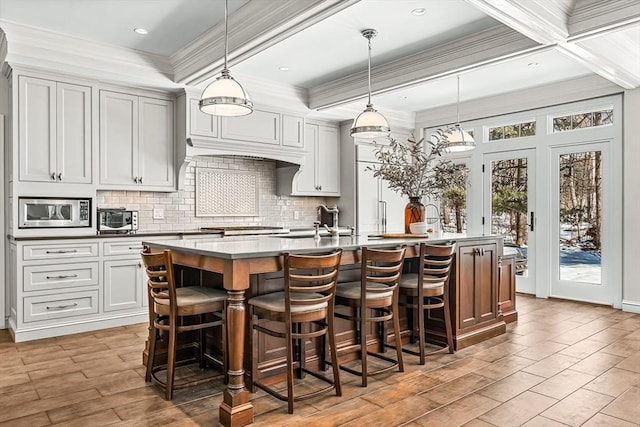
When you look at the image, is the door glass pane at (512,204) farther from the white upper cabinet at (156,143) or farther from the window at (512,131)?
the white upper cabinet at (156,143)

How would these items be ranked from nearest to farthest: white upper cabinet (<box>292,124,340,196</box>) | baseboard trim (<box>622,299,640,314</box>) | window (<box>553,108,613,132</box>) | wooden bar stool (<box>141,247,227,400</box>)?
wooden bar stool (<box>141,247,227,400</box>) → baseboard trim (<box>622,299,640,314</box>) → window (<box>553,108,613,132</box>) → white upper cabinet (<box>292,124,340,196</box>)

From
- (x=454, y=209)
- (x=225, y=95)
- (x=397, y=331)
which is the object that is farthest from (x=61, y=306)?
(x=454, y=209)

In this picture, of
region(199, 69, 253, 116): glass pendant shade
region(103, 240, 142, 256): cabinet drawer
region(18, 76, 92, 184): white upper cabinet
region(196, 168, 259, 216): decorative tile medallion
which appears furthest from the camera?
region(196, 168, 259, 216): decorative tile medallion

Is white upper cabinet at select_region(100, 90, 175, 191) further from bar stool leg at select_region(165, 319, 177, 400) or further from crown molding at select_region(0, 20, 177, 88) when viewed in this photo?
bar stool leg at select_region(165, 319, 177, 400)

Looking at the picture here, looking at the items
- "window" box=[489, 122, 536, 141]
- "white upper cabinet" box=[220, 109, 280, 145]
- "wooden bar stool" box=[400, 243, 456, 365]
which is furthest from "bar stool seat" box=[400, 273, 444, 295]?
"window" box=[489, 122, 536, 141]

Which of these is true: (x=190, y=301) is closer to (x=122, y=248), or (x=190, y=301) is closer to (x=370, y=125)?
(x=370, y=125)

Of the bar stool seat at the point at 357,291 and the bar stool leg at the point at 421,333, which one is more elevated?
the bar stool seat at the point at 357,291

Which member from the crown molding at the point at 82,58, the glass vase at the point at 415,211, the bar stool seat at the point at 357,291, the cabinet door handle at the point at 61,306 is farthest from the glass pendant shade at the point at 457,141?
the cabinet door handle at the point at 61,306

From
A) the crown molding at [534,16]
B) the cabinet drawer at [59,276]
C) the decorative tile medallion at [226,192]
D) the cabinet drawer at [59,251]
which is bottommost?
the cabinet drawer at [59,276]

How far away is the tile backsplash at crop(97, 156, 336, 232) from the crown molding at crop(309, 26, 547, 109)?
52.5 inches

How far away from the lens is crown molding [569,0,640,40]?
3441 mm

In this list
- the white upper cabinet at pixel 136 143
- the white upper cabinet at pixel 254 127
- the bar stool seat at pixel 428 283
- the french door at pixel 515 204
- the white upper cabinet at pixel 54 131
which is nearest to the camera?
the bar stool seat at pixel 428 283

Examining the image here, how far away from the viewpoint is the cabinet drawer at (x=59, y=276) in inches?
169

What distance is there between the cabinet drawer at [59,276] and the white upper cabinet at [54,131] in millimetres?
842
